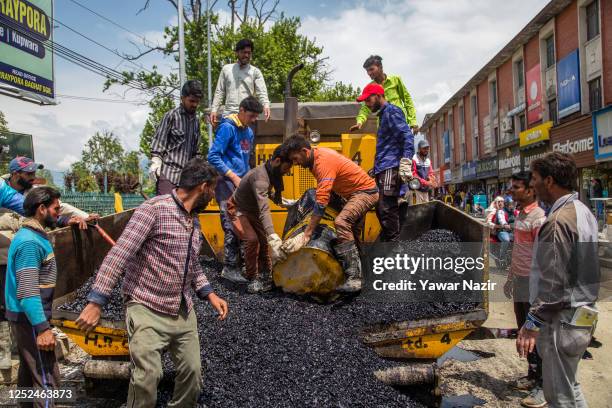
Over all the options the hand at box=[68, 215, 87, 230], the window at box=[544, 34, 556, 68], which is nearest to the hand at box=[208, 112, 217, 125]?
the hand at box=[68, 215, 87, 230]

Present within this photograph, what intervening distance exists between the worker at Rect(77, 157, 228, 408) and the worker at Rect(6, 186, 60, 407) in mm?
686

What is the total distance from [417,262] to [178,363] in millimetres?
2386

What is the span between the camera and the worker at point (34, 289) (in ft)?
9.83

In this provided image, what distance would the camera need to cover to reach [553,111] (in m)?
23.5

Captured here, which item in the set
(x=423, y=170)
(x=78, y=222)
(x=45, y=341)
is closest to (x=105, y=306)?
(x=78, y=222)

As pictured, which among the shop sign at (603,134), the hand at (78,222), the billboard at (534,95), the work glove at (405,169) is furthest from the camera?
the billboard at (534,95)

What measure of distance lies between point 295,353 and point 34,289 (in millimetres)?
1658

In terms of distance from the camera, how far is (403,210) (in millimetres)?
5109

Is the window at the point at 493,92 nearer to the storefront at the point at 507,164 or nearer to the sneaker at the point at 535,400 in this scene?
the storefront at the point at 507,164

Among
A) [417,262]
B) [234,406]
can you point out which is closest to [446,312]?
[417,262]

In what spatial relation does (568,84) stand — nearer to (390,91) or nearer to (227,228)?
(390,91)

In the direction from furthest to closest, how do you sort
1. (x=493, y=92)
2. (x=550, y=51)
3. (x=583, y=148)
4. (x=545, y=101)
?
(x=493, y=92) < (x=545, y=101) < (x=550, y=51) < (x=583, y=148)

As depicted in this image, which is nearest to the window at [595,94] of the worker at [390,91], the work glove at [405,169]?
the worker at [390,91]

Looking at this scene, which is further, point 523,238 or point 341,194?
point 341,194
